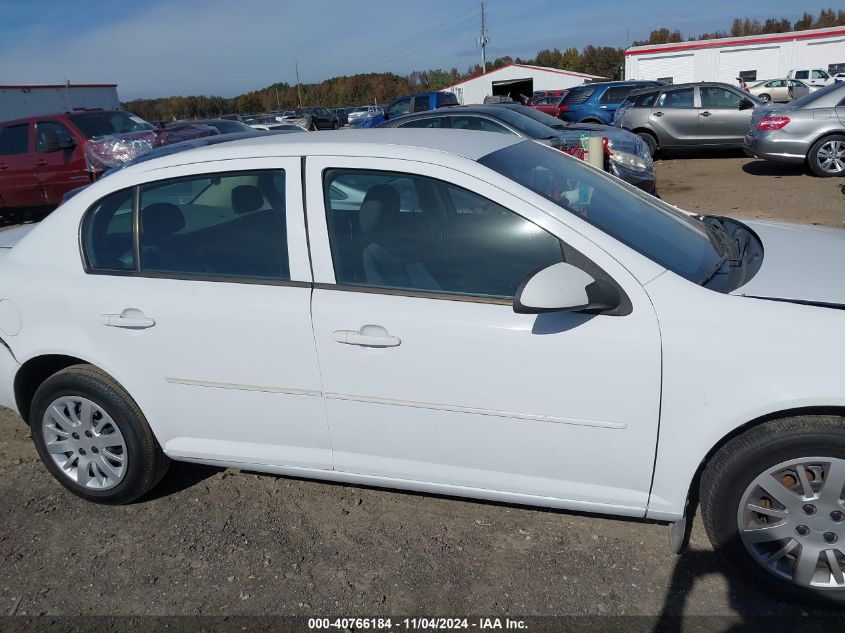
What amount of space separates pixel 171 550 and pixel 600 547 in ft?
6.21

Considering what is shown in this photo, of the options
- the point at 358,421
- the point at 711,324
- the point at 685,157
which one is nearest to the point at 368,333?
the point at 358,421

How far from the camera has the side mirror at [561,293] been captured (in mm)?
2379

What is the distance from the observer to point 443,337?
262 cm

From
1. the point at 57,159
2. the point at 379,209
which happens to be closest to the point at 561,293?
the point at 379,209

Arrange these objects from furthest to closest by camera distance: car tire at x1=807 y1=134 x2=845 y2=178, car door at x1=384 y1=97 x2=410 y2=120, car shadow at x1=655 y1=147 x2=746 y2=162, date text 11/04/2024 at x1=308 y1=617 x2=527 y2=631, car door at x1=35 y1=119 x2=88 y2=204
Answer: car door at x1=384 y1=97 x2=410 y2=120 < car shadow at x1=655 y1=147 x2=746 y2=162 < car door at x1=35 y1=119 x2=88 y2=204 < car tire at x1=807 y1=134 x2=845 y2=178 < date text 11/04/2024 at x1=308 y1=617 x2=527 y2=631

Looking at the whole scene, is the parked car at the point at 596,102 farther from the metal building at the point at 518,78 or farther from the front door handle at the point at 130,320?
the metal building at the point at 518,78

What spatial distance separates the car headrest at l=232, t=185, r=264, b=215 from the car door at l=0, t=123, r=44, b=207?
1130cm

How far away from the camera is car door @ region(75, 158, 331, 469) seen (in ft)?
9.44

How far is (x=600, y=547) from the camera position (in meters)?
2.96

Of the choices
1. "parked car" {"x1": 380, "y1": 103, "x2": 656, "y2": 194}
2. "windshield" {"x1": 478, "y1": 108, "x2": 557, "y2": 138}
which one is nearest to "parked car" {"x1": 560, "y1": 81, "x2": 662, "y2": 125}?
"parked car" {"x1": 380, "y1": 103, "x2": 656, "y2": 194}

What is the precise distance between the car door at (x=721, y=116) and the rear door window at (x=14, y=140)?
43.2 ft

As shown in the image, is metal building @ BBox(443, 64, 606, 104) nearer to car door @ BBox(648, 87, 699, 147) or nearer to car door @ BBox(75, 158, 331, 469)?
car door @ BBox(648, 87, 699, 147)

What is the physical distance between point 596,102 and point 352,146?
17408 millimetres

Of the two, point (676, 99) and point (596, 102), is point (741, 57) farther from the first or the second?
point (676, 99)
